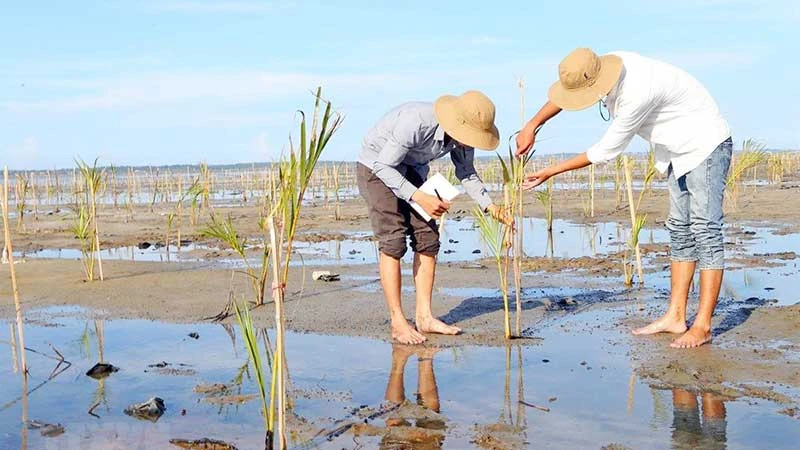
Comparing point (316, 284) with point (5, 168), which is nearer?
point (5, 168)

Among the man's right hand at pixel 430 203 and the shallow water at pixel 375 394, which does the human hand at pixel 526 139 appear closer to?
the man's right hand at pixel 430 203

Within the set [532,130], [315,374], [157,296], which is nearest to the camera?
[315,374]

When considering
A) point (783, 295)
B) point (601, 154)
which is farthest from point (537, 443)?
point (783, 295)

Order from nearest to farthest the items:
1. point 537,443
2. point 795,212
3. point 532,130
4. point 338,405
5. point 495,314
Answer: point 537,443
point 338,405
point 532,130
point 495,314
point 795,212

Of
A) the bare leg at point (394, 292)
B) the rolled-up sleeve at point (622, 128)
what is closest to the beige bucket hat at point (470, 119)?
the rolled-up sleeve at point (622, 128)

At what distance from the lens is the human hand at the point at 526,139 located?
16.9ft

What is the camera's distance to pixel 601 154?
15.7 feet

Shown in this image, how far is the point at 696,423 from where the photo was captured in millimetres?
3561

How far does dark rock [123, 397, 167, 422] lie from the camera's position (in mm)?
3838

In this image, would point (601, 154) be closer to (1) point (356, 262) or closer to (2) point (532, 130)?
(2) point (532, 130)

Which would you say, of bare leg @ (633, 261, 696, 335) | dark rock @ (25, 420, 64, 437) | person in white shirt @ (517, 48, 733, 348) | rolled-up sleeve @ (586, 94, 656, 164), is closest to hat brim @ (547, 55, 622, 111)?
person in white shirt @ (517, 48, 733, 348)

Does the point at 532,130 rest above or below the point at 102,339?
above

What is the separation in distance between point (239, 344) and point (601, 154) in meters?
2.48

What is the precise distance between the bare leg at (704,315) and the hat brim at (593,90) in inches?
47.3
